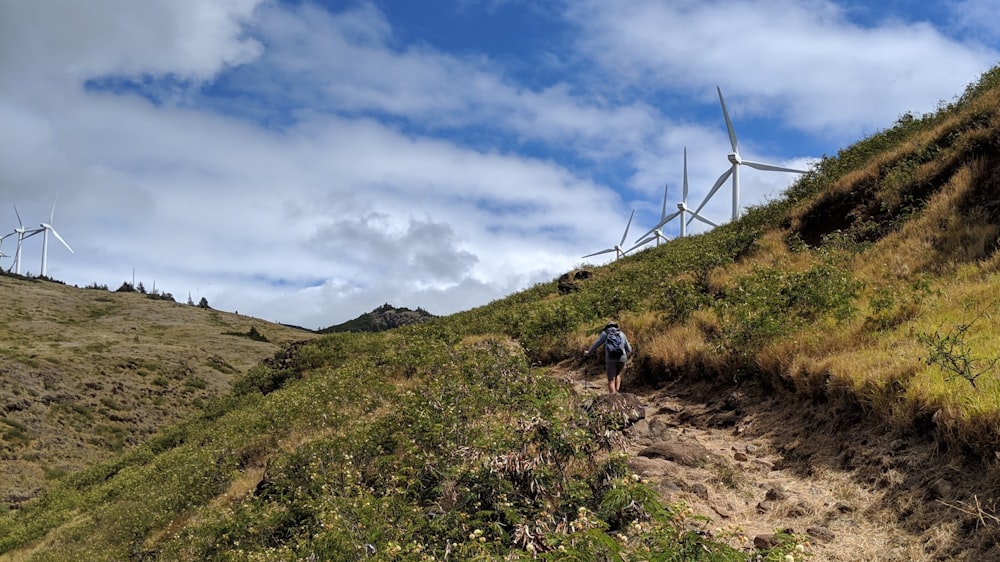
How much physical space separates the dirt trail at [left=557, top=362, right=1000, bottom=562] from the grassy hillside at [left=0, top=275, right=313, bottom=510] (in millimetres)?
39113

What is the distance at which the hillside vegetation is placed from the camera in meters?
6.26

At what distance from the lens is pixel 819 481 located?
25.0 ft

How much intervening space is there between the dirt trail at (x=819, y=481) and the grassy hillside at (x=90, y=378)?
128 ft

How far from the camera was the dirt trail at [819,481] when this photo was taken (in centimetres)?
583

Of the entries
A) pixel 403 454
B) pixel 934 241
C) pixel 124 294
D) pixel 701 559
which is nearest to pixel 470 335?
pixel 403 454

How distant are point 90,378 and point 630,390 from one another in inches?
2137

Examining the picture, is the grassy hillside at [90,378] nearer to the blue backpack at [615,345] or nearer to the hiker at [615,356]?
the hiker at [615,356]

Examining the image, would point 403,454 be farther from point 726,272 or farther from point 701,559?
point 726,272

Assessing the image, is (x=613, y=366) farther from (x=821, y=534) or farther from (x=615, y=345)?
(x=821, y=534)

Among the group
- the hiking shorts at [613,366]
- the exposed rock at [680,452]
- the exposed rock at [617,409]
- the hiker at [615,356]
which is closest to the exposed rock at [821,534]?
the exposed rock at [680,452]

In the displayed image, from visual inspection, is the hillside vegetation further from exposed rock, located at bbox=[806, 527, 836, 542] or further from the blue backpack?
the blue backpack

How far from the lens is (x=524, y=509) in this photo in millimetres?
6555

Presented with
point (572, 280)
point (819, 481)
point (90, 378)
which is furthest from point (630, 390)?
point (90, 378)

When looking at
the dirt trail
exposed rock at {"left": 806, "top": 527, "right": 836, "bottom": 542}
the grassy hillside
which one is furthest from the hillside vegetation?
the grassy hillside
